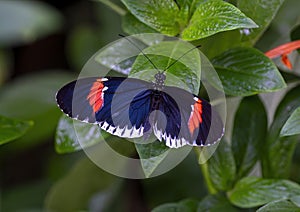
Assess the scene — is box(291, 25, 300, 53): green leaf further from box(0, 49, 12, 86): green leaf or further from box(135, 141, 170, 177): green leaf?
box(0, 49, 12, 86): green leaf

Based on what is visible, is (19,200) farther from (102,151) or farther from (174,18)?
(174,18)

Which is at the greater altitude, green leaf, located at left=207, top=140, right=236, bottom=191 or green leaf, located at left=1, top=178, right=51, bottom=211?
green leaf, located at left=207, top=140, right=236, bottom=191

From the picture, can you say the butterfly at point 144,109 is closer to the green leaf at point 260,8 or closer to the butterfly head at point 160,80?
the butterfly head at point 160,80

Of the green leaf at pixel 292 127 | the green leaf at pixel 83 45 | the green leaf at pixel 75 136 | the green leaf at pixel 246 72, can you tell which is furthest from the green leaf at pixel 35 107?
the green leaf at pixel 292 127

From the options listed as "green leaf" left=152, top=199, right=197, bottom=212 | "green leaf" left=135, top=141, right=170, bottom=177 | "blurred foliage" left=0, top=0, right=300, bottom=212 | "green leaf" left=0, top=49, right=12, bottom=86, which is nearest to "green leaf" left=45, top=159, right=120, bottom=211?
"blurred foliage" left=0, top=0, right=300, bottom=212

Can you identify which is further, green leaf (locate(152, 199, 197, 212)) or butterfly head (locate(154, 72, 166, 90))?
green leaf (locate(152, 199, 197, 212))

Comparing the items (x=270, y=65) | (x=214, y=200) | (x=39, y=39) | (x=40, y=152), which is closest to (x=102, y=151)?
(x=214, y=200)

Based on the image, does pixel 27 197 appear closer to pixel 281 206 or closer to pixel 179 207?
pixel 179 207
